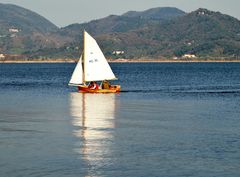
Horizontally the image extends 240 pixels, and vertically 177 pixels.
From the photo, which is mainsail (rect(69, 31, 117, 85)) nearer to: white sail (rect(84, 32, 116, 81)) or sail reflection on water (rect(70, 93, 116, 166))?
white sail (rect(84, 32, 116, 81))

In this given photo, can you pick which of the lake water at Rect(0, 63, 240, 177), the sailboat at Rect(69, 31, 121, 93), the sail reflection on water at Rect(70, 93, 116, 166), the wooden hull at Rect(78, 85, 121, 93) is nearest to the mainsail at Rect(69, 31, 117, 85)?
the sailboat at Rect(69, 31, 121, 93)

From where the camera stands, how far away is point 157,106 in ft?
290

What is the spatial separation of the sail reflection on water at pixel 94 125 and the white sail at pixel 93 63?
38.2 ft

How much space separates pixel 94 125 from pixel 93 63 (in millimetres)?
54764

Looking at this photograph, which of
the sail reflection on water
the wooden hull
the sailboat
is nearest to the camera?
Result: the sail reflection on water

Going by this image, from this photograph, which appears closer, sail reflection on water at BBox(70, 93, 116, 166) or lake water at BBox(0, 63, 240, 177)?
lake water at BBox(0, 63, 240, 177)

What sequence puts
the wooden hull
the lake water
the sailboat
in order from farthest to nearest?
the sailboat, the wooden hull, the lake water

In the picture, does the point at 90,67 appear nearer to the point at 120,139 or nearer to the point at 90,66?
the point at 90,66

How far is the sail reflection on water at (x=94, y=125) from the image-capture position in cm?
4926

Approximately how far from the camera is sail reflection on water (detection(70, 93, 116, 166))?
162 ft

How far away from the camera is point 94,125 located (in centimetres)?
6575

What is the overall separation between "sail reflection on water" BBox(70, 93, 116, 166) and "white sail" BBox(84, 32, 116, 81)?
38.2ft

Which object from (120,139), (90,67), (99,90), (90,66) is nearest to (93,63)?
(90,66)

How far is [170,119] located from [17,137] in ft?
65.0
